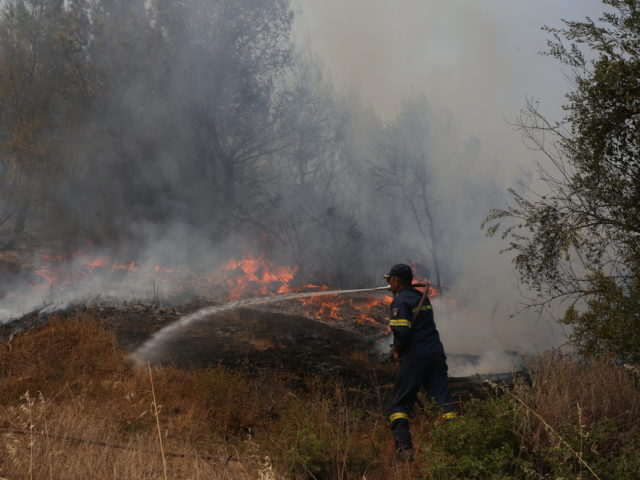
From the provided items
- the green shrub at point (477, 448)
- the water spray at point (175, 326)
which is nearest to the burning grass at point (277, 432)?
the green shrub at point (477, 448)

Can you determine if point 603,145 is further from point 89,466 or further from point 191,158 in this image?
point 191,158

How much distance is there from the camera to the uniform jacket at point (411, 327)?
4.79m

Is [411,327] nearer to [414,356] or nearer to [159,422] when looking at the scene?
[414,356]

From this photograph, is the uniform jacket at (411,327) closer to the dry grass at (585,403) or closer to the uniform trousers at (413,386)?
the uniform trousers at (413,386)

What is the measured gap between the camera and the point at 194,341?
10000 mm

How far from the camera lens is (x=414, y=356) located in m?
4.80

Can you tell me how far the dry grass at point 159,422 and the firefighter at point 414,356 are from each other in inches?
21.8

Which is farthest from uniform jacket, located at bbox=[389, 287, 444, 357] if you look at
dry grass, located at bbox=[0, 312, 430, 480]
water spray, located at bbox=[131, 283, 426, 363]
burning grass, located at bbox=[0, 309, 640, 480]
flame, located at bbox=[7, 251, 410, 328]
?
flame, located at bbox=[7, 251, 410, 328]

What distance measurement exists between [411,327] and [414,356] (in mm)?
277

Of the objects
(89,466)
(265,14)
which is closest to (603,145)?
(89,466)

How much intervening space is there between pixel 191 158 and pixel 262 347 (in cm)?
1399

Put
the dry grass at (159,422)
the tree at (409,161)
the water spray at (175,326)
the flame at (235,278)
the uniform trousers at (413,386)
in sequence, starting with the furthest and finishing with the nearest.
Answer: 1. the tree at (409,161)
2. the flame at (235,278)
3. the water spray at (175,326)
4. the uniform trousers at (413,386)
5. the dry grass at (159,422)

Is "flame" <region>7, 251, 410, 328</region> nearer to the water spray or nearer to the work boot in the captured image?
the water spray

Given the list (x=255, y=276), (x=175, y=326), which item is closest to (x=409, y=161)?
(x=255, y=276)
